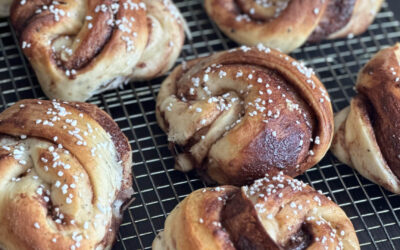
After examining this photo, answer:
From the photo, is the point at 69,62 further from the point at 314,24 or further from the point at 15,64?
the point at 314,24

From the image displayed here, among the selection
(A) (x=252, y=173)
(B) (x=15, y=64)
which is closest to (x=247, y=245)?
(A) (x=252, y=173)

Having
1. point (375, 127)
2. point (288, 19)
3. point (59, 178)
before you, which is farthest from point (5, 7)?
point (375, 127)

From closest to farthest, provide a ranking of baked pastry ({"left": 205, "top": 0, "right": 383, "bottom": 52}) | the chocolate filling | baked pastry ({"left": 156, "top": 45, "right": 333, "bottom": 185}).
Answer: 1. baked pastry ({"left": 156, "top": 45, "right": 333, "bottom": 185})
2. baked pastry ({"left": 205, "top": 0, "right": 383, "bottom": 52})
3. the chocolate filling

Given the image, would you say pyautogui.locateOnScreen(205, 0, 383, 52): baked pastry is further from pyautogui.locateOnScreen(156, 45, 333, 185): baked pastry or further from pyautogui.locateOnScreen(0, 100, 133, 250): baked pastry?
pyautogui.locateOnScreen(0, 100, 133, 250): baked pastry

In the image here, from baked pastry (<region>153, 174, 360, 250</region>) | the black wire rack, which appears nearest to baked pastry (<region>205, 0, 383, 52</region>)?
the black wire rack

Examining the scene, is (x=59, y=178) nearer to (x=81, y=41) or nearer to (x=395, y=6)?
(x=81, y=41)
